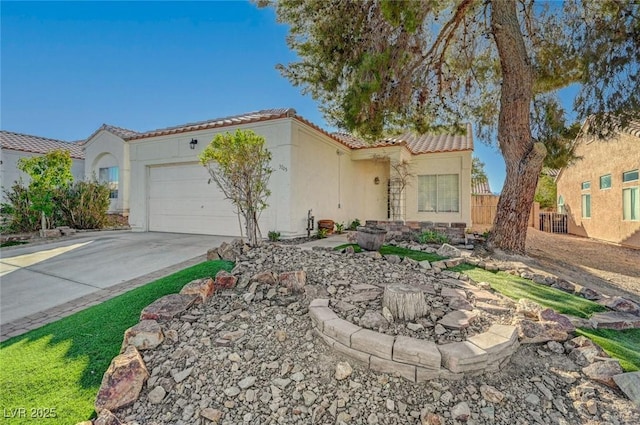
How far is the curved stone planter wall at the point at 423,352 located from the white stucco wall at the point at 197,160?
262 inches

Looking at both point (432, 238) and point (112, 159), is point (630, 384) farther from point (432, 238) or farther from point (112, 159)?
point (112, 159)

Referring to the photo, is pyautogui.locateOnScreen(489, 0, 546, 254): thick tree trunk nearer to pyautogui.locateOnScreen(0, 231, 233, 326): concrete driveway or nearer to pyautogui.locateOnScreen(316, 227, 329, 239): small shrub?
pyautogui.locateOnScreen(316, 227, 329, 239): small shrub

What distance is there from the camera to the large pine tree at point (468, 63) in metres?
6.73

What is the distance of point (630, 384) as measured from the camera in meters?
2.47

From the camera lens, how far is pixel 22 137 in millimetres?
18797

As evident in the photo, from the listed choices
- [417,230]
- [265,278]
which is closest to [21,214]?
[265,278]

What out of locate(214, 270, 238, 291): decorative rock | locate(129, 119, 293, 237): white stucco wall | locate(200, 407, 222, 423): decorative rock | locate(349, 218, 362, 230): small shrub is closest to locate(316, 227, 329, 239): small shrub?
locate(129, 119, 293, 237): white stucco wall

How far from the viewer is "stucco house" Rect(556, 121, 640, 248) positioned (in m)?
11.7

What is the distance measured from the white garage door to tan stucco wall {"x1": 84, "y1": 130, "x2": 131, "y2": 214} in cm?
577

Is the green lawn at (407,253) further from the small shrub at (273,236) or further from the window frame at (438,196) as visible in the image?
the window frame at (438,196)

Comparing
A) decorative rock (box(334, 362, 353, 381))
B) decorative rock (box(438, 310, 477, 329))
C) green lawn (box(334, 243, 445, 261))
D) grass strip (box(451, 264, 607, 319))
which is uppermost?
green lawn (box(334, 243, 445, 261))

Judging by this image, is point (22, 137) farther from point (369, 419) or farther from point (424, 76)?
point (369, 419)

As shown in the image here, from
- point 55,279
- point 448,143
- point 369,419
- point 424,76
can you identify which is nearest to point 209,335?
point 369,419

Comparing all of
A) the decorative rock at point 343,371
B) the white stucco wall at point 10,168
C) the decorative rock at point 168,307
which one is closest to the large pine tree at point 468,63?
the decorative rock at point 168,307
